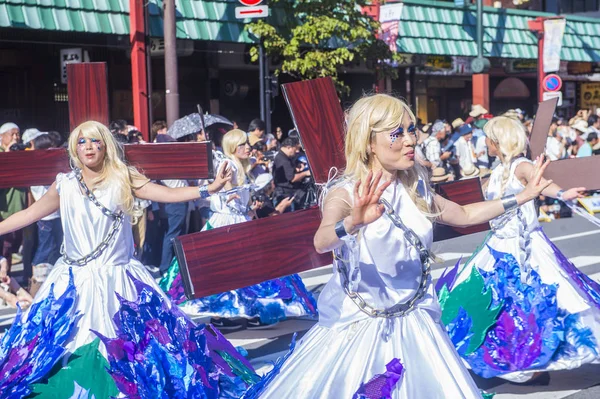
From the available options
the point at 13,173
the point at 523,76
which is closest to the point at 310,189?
the point at 13,173

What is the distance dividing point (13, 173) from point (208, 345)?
58.8 inches

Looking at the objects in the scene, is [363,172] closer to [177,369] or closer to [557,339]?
[177,369]

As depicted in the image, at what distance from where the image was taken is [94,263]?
5445mm

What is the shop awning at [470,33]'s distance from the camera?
22.4 meters

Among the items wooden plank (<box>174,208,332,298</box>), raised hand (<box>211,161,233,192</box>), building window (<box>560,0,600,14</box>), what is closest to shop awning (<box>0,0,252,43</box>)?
raised hand (<box>211,161,233,192</box>)

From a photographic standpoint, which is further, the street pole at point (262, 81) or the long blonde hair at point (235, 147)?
the street pole at point (262, 81)

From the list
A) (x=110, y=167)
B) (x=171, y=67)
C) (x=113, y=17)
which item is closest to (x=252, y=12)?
(x=171, y=67)

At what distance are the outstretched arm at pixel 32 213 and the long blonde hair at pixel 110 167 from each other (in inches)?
8.6

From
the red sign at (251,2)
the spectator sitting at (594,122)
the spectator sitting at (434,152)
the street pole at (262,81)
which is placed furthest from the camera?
the spectator sitting at (594,122)

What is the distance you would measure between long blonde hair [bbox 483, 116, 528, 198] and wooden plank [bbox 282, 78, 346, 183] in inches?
86.2

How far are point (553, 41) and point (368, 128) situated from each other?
21694 millimetres

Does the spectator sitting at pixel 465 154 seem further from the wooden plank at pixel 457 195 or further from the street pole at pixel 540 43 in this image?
the wooden plank at pixel 457 195

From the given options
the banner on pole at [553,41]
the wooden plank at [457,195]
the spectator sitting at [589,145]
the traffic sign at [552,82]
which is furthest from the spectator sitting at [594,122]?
the wooden plank at [457,195]

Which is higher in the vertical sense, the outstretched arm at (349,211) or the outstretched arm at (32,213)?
the outstretched arm at (349,211)
